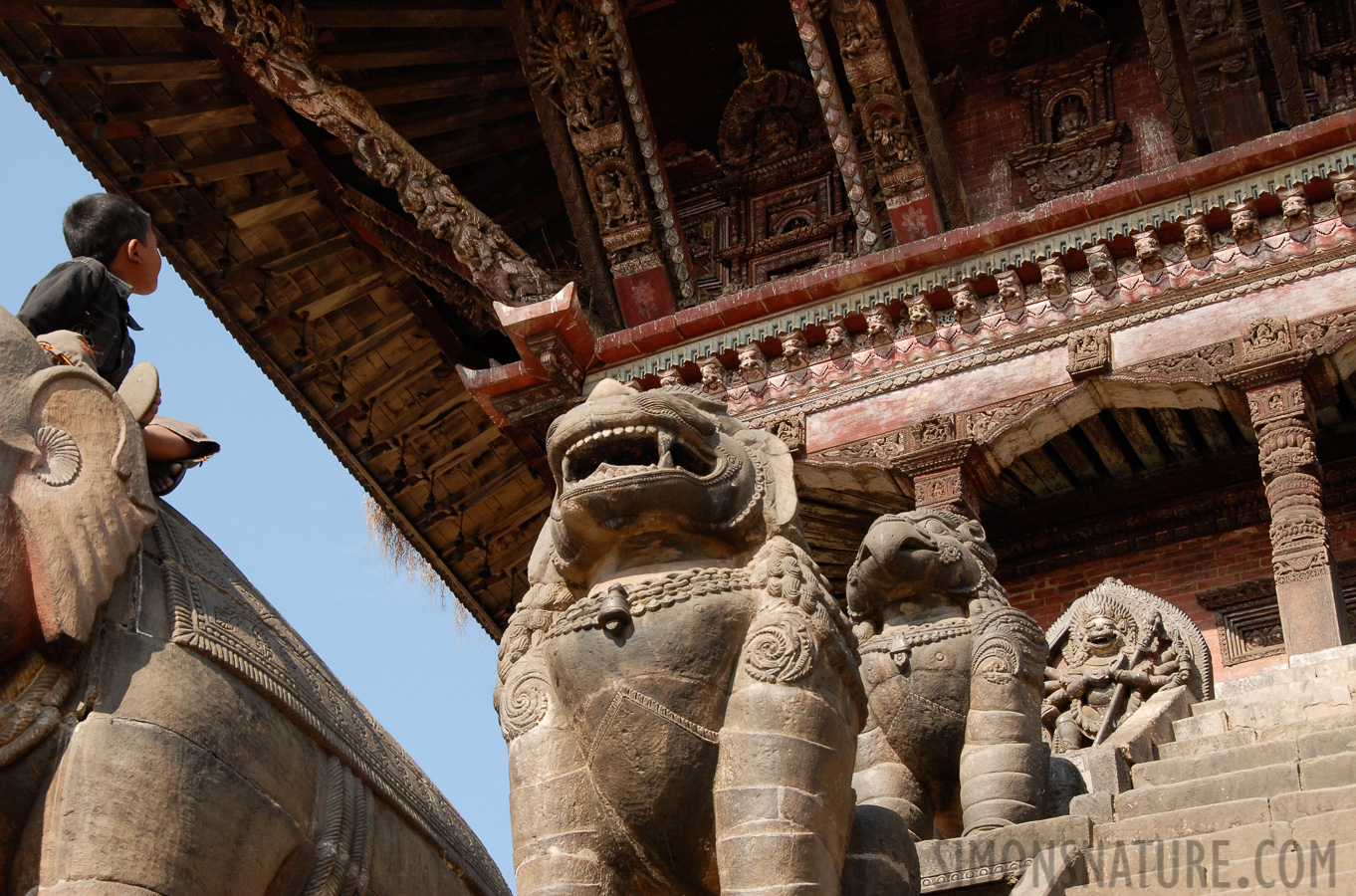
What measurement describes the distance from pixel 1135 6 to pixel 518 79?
5.62 m

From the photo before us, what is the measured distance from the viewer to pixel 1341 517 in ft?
47.5

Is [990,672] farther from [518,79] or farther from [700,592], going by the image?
[518,79]

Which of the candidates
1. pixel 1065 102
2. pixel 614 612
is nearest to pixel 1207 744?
pixel 614 612

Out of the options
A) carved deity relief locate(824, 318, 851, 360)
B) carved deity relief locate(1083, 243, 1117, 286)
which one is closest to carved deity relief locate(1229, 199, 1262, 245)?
carved deity relief locate(1083, 243, 1117, 286)

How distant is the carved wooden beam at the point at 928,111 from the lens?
15234 millimetres

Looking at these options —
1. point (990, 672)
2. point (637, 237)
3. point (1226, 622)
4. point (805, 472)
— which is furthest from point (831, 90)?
point (990, 672)

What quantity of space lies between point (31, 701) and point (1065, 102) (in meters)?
13.7

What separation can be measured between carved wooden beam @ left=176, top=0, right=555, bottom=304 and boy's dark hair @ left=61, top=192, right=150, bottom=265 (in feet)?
33.9

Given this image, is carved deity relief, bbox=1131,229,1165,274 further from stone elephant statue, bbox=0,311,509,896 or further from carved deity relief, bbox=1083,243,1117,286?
stone elephant statue, bbox=0,311,509,896

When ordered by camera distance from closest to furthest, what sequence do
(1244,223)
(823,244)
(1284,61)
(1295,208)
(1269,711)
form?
(1269,711)
(1295,208)
(1244,223)
(1284,61)
(823,244)

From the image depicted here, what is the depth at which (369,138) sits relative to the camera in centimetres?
1566

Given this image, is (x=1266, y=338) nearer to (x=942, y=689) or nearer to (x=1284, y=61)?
(x=1284, y=61)

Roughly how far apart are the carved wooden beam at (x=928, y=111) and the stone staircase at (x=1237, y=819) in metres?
8.65

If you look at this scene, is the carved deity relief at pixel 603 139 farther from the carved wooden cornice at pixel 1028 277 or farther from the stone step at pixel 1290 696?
the stone step at pixel 1290 696
